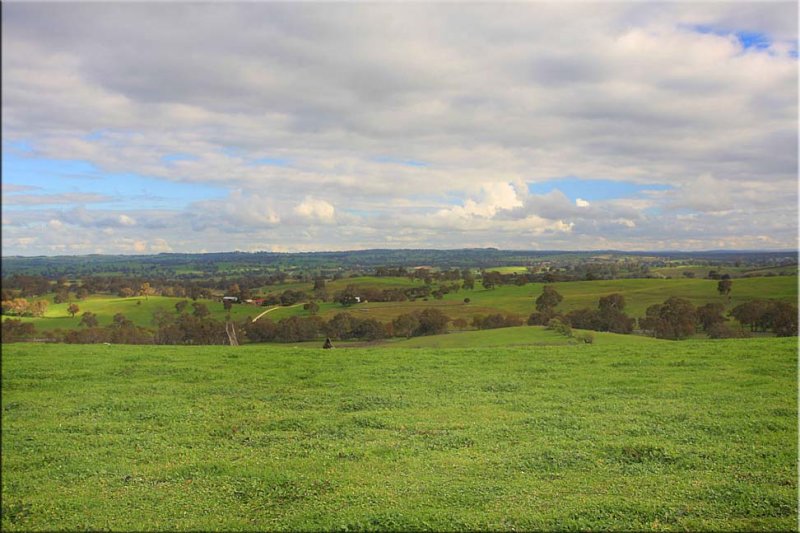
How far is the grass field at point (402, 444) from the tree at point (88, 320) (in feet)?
99.7

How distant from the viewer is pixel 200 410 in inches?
569

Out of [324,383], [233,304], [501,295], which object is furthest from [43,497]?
[501,295]

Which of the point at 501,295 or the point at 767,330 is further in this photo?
the point at 501,295

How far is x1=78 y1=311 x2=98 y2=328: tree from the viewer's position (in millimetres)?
48088

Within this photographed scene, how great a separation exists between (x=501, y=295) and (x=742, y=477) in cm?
7396

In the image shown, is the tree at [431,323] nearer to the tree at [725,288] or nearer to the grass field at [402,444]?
the grass field at [402,444]

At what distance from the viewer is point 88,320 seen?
49.3m

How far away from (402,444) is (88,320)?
47.4 m

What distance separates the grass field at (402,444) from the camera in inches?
316

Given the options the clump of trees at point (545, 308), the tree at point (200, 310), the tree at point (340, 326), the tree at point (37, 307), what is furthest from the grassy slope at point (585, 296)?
the tree at point (37, 307)

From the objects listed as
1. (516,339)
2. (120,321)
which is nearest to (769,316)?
(516,339)

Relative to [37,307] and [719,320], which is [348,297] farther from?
[37,307]

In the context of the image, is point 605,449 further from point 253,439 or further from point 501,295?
point 501,295

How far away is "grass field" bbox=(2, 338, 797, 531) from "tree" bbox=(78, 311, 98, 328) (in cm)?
3037
